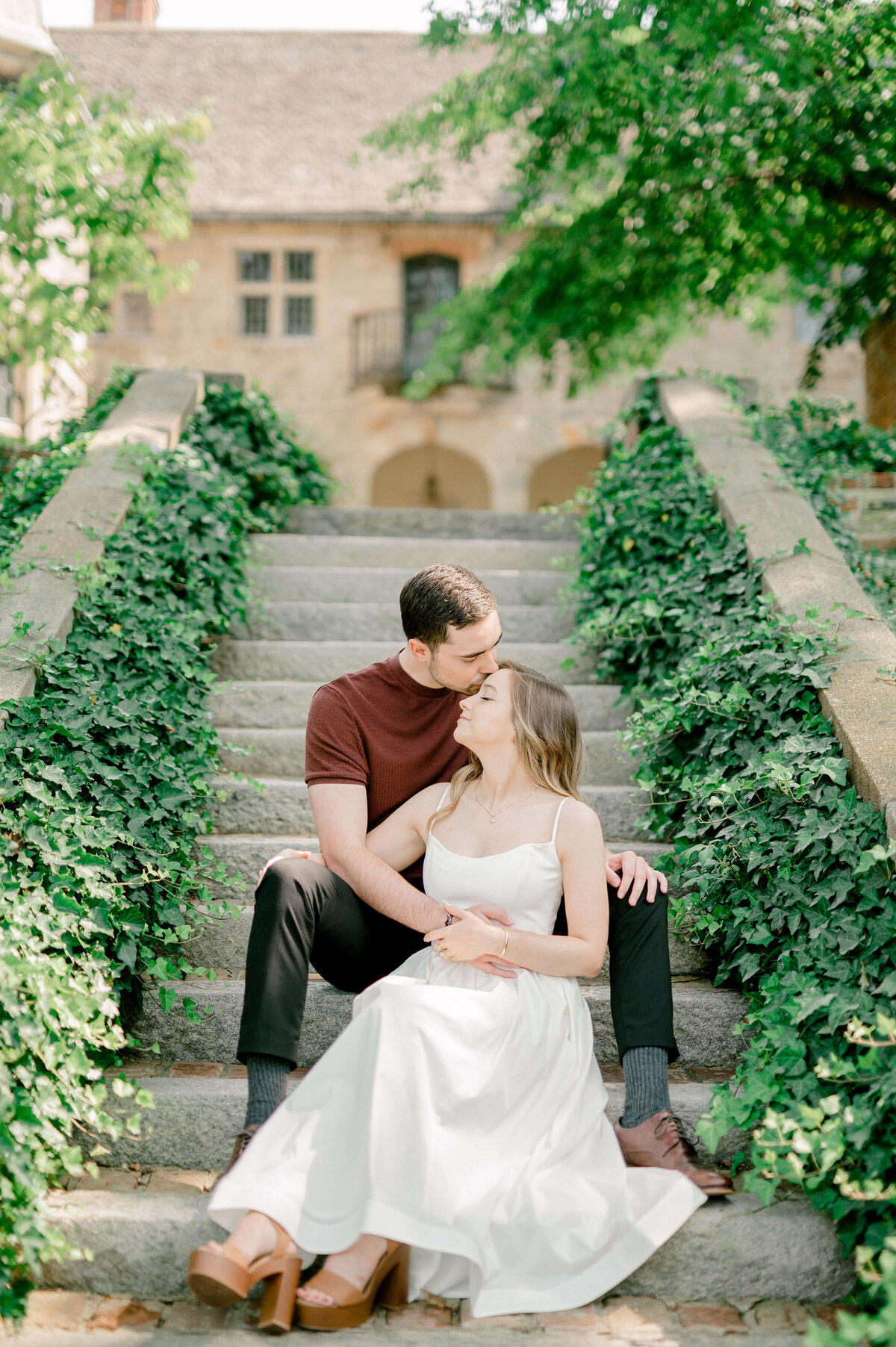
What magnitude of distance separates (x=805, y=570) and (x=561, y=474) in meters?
13.0

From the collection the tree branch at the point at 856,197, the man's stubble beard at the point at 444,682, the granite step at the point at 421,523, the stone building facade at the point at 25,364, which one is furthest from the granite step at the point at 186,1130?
the stone building facade at the point at 25,364

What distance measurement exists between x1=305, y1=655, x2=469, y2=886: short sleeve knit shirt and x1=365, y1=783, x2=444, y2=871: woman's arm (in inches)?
2.2

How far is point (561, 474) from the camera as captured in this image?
643 inches

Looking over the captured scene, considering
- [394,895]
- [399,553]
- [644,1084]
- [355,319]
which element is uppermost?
[355,319]

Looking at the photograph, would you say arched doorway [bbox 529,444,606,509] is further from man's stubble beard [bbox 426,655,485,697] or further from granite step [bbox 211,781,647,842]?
man's stubble beard [bbox 426,655,485,697]

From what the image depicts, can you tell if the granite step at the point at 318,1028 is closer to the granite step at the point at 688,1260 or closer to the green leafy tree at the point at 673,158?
the granite step at the point at 688,1260

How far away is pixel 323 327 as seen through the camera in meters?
15.2

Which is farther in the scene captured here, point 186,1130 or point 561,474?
point 561,474

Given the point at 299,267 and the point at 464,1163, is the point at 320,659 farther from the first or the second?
the point at 299,267

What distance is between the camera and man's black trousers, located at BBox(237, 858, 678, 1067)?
2.35 m

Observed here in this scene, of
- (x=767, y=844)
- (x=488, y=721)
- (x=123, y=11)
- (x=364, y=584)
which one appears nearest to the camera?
(x=488, y=721)

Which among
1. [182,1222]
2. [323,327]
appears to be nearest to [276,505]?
[182,1222]

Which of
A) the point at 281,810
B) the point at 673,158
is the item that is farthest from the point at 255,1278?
the point at 673,158

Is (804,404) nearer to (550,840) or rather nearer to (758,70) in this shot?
(758,70)
